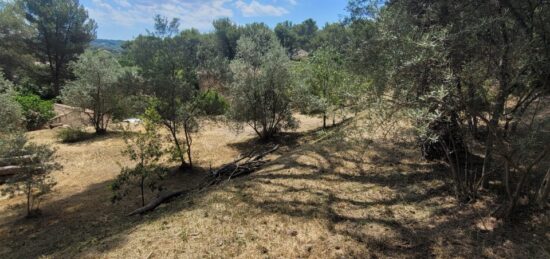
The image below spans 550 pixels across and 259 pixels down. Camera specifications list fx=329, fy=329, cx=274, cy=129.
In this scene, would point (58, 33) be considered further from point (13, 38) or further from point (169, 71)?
point (169, 71)

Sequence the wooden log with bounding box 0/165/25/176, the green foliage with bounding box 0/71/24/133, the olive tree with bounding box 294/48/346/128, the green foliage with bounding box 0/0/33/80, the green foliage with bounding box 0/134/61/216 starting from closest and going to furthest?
the green foliage with bounding box 0/134/61/216 → the wooden log with bounding box 0/165/25/176 → the green foliage with bounding box 0/71/24/133 → the olive tree with bounding box 294/48/346/128 → the green foliage with bounding box 0/0/33/80

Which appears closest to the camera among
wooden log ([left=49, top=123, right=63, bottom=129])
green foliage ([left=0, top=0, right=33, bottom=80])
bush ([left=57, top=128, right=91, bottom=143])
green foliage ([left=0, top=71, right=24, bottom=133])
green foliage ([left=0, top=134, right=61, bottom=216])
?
green foliage ([left=0, top=134, right=61, bottom=216])

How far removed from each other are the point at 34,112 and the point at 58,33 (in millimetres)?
10785

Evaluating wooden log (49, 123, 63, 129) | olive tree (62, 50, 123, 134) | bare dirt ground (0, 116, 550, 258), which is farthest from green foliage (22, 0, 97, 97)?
bare dirt ground (0, 116, 550, 258)

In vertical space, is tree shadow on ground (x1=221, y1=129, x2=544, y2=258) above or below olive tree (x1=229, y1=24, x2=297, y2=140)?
below

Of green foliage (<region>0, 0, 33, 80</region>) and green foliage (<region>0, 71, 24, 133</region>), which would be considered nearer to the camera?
green foliage (<region>0, 71, 24, 133</region>)

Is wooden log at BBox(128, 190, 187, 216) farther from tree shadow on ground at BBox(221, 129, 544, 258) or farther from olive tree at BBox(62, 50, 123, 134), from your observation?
olive tree at BBox(62, 50, 123, 134)

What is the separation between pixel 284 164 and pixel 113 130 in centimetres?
1271

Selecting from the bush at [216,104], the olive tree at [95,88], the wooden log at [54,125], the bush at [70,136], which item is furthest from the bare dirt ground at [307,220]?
the bush at [216,104]

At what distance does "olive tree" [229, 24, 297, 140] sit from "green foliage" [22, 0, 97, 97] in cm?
1721

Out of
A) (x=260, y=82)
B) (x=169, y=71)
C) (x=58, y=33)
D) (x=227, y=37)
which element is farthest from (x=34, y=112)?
(x=227, y=37)

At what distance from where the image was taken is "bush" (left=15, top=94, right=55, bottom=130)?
17.4 meters

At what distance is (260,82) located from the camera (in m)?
13.3

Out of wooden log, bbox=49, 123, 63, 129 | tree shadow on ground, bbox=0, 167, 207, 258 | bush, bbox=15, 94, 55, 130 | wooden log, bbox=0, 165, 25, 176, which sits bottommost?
tree shadow on ground, bbox=0, 167, 207, 258
